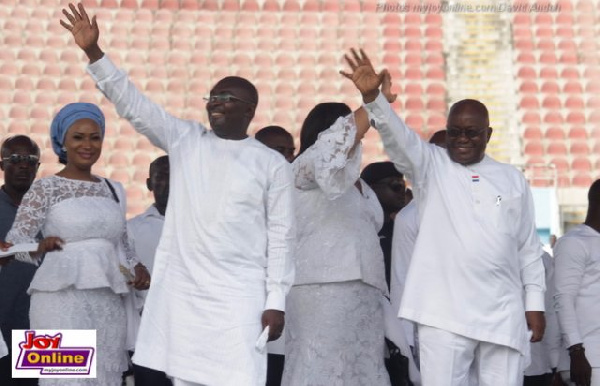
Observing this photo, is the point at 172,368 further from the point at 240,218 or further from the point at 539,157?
the point at 539,157

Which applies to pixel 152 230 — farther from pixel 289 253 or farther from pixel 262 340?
pixel 262 340

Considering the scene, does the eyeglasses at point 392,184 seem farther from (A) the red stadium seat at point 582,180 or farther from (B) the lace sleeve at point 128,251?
(A) the red stadium seat at point 582,180

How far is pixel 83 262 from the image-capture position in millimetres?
4035

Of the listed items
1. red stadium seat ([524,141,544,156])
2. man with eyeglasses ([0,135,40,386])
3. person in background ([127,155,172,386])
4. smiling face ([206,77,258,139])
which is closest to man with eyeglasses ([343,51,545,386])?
smiling face ([206,77,258,139])

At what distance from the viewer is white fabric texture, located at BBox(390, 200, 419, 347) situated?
4.56 meters

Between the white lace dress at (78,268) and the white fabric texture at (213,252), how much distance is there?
0.44 meters

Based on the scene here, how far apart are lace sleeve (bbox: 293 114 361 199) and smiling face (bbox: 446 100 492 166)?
364mm

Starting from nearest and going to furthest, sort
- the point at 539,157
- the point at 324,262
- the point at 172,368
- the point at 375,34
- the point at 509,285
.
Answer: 1. the point at 172,368
2. the point at 509,285
3. the point at 324,262
4. the point at 539,157
5. the point at 375,34

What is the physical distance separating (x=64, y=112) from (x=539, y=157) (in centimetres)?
1063

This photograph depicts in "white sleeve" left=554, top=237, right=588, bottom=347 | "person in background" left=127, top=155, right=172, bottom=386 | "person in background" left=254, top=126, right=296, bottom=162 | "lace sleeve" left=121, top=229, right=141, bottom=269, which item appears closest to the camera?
"lace sleeve" left=121, top=229, right=141, bottom=269

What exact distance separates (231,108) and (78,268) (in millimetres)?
870

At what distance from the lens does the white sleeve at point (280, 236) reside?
359 centimetres

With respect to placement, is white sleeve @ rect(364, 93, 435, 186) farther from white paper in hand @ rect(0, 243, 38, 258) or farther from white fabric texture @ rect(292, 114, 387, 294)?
white paper in hand @ rect(0, 243, 38, 258)

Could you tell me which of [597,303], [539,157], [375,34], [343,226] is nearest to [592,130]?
[539,157]
